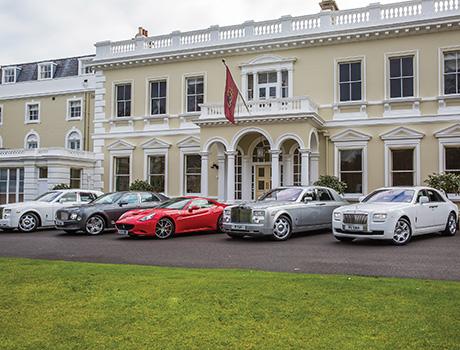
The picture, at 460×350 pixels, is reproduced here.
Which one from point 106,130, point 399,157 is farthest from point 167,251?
point 106,130

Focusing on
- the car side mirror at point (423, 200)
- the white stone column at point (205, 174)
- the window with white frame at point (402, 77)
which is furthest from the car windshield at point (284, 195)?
the window with white frame at point (402, 77)

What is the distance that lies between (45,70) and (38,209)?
2486cm

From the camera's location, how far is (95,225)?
1661 cm

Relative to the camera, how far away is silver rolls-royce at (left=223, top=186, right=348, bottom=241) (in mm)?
13883

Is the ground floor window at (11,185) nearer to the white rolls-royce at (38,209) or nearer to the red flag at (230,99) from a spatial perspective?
the white rolls-royce at (38,209)

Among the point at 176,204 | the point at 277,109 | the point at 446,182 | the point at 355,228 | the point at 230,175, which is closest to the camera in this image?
the point at 355,228

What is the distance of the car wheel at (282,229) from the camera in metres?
14.0

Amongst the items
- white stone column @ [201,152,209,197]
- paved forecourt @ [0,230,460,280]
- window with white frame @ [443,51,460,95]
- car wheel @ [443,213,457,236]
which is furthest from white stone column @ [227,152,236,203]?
car wheel @ [443,213,457,236]

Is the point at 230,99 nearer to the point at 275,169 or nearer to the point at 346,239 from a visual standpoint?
the point at 275,169

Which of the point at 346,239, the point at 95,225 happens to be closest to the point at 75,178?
the point at 95,225

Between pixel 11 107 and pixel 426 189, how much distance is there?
106 feet

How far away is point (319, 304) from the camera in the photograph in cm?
586

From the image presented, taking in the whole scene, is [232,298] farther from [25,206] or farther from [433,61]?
[433,61]

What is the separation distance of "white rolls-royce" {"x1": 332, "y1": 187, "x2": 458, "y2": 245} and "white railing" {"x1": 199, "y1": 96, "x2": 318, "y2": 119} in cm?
783
